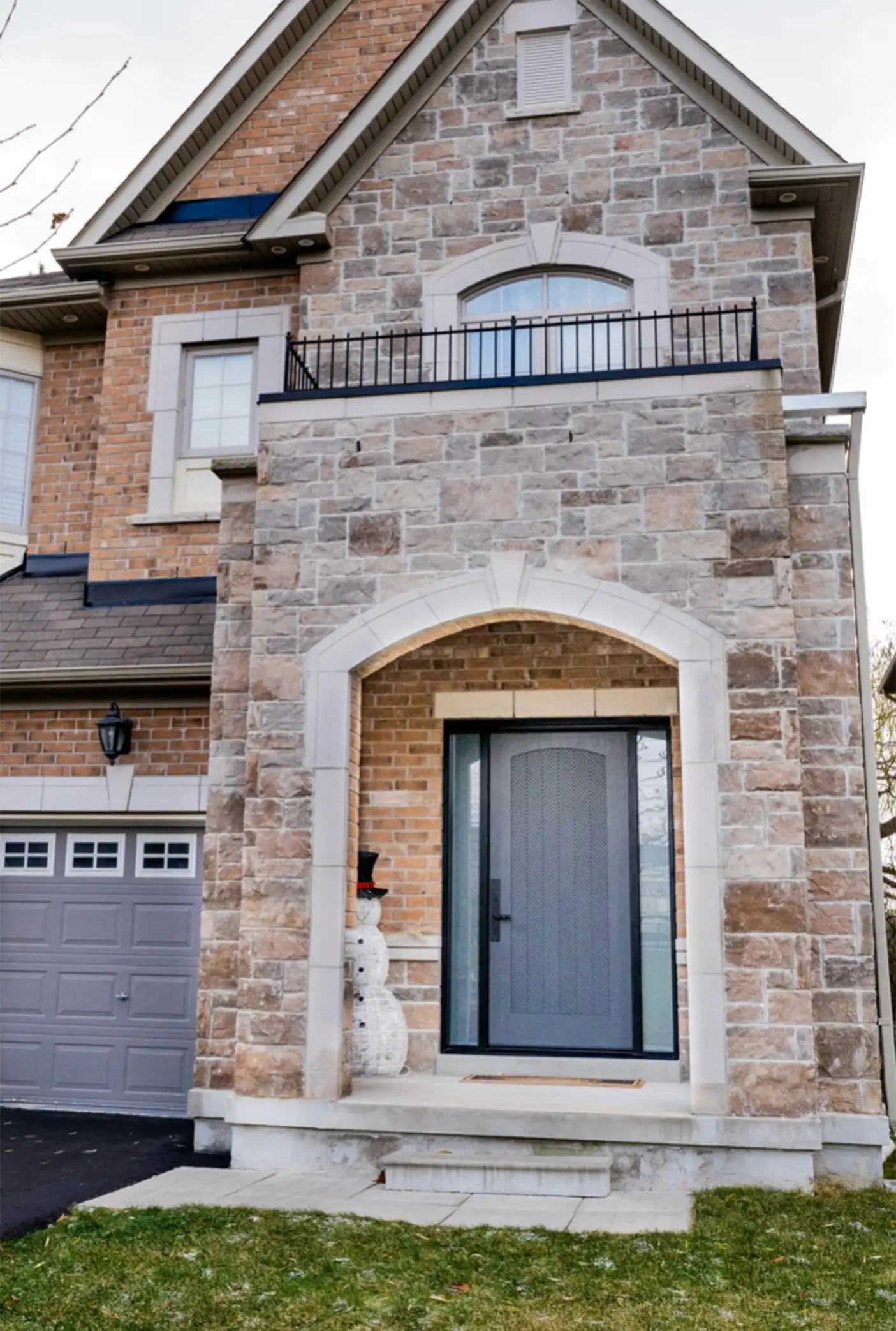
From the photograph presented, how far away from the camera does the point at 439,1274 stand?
504 centimetres

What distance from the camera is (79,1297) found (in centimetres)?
475

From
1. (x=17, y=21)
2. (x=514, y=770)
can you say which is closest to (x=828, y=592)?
(x=514, y=770)

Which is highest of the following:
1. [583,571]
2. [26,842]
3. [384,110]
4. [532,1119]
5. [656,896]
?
[384,110]

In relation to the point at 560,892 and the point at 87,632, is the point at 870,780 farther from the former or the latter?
the point at 87,632

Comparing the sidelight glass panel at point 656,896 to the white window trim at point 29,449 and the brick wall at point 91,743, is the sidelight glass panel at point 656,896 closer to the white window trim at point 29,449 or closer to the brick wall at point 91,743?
the brick wall at point 91,743

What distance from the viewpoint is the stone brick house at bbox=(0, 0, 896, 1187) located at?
6949mm

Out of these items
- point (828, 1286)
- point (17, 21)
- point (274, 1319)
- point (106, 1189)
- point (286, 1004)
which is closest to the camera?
point (17, 21)

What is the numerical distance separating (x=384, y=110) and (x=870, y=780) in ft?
20.0

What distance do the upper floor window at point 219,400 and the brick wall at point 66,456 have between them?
0.96 m

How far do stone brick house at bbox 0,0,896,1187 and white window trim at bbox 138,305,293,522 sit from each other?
0.04 meters

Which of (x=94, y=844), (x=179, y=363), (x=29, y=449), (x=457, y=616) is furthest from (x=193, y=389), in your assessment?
(x=457, y=616)

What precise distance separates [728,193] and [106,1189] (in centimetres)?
772

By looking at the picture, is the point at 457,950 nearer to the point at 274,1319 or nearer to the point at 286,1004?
the point at 286,1004

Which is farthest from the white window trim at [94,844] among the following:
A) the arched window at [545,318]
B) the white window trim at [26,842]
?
the arched window at [545,318]
